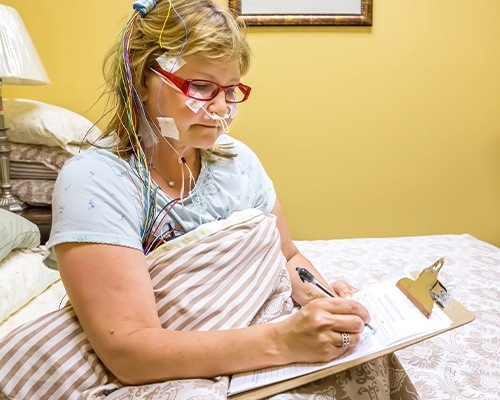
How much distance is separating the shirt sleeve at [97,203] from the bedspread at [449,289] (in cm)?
64

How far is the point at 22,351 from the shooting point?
2.44 feet

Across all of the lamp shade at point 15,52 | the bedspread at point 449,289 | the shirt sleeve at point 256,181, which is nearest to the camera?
the bedspread at point 449,289

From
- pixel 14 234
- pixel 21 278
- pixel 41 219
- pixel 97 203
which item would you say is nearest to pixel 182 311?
pixel 97 203

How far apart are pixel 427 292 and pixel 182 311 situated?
424 mm

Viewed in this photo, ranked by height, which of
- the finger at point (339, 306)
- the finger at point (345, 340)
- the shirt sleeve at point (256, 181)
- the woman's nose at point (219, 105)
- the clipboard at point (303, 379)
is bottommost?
the clipboard at point (303, 379)

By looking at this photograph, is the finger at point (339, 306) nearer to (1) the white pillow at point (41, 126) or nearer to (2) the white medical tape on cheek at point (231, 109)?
(2) the white medical tape on cheek at point (231, 109)

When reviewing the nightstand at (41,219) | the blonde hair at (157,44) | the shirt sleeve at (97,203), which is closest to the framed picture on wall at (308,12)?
the nightstand at (41,219)

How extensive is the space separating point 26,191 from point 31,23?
843 millimetres

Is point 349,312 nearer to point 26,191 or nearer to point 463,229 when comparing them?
point 26,191

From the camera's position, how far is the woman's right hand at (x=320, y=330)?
692mm

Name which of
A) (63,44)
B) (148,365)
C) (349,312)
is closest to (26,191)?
(63,44)

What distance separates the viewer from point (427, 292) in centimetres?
83

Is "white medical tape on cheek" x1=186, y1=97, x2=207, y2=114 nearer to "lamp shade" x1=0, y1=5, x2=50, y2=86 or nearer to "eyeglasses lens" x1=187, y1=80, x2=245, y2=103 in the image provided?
"eyeglasses lens" x1=187, y1=80, x2=245, y2=103

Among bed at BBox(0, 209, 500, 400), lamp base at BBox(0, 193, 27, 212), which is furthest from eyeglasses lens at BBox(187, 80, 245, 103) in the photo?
lamp base at BBox(0, 193, 27, 212)
